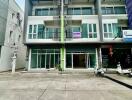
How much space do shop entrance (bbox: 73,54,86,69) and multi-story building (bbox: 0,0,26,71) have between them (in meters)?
9.34

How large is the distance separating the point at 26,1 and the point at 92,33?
10.9 meters

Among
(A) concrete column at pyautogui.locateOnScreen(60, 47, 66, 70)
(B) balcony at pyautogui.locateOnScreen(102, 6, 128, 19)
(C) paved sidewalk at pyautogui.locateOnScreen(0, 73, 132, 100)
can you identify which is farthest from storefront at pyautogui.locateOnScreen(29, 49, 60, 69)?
(C) paved sidewalk at pyautogui.locateOnScreen(0, 73, 132, 100)

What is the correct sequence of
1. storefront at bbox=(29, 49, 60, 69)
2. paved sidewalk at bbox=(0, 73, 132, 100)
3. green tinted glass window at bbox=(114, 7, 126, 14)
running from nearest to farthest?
1. paved sidewalk at bbox=(0, 73, 132, 100)
2. storefront at bbox=(29, 49, 60, 69)
3. green tinted glass window at bbox=(114, 7, 126, 14)

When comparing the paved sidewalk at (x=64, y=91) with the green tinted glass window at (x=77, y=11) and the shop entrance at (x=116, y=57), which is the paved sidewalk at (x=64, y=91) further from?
the green tinted glass window at (x=77, y=11)

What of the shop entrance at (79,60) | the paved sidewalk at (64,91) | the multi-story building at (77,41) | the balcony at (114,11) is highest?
the balcony at (114,11)

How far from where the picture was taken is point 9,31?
892 inches

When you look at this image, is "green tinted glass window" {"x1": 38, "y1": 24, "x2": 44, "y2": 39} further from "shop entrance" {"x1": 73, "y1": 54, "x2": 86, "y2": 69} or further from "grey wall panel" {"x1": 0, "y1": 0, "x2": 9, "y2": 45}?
"shop entrance" {"x1": 73, "y1": 54, "x2": 86, "y2": 69}

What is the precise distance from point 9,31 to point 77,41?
10.9m

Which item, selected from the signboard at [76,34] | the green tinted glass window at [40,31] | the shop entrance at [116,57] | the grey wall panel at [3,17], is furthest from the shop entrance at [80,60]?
the grey wall panel at [3,17]

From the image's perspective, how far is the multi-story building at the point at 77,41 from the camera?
2052 centimetres

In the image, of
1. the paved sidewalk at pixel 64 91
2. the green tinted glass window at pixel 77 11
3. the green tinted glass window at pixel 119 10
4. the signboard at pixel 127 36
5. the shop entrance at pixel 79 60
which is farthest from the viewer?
the green tinted glass window at pixel 77 11

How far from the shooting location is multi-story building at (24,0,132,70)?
20.5 m

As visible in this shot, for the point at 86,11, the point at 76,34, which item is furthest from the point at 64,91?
the point at 86,11

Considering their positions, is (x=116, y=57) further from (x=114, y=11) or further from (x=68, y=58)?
(x=114, y=11)
